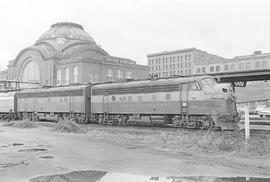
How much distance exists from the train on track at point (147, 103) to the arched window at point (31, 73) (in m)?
70.7

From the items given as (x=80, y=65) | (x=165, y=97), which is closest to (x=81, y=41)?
(x=80, y=65)

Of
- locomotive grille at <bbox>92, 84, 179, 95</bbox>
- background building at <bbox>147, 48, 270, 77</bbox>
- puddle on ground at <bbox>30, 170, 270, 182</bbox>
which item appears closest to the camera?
puddle on ground at <bbox>30, 170, 270, 182</bbox>

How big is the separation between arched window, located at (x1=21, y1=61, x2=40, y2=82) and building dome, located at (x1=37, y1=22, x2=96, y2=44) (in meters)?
8.33

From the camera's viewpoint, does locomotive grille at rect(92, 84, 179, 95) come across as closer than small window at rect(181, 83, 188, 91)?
No

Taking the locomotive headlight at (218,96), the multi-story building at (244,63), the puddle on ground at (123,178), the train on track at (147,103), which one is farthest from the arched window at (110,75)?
the puddle on ground at (123,178)

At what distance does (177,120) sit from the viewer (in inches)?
945

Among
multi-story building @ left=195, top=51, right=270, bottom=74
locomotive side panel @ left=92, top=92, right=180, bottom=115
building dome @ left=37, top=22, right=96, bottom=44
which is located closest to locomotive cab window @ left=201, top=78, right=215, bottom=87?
locomotive side panel @ left=92, top=92, right=180, bottom=115

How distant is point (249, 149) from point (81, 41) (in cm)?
9959

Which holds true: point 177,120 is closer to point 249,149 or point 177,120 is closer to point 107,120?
point 107,120

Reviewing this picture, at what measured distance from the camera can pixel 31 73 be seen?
108 meters

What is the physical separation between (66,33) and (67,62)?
15.9 meters

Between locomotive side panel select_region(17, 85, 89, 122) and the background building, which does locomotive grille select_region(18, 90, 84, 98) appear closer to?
locomotive side panel select_region(17, 85, 89, 122)

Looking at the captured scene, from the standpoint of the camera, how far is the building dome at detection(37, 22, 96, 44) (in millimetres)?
108019

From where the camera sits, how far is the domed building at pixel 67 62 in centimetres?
9725
